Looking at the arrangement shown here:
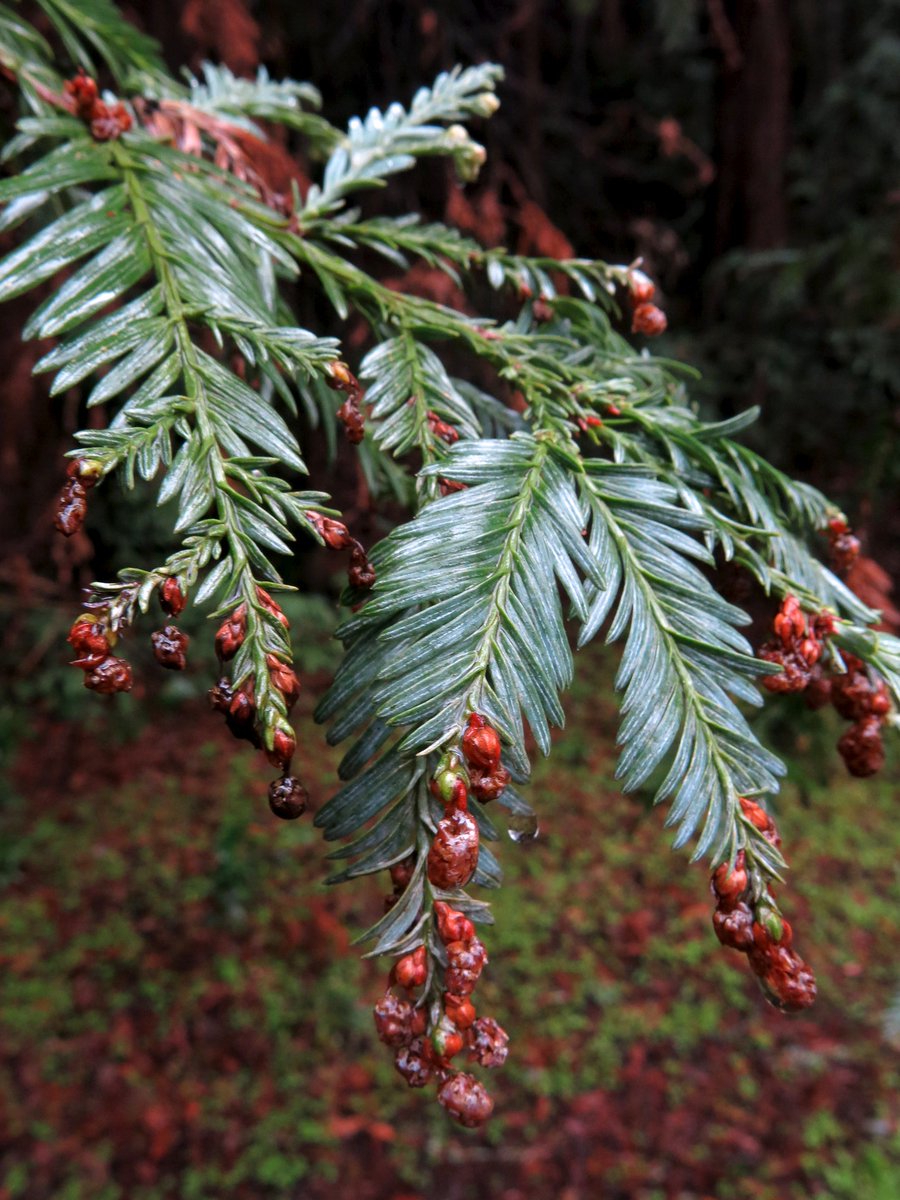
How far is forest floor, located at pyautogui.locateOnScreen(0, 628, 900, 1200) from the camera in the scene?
2883 mm

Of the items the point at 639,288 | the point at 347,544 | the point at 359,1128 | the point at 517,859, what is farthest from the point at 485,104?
the point at 517,859

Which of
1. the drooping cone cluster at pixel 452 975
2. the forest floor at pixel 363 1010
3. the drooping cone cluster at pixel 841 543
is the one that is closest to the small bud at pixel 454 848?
the drooping cone cluster at pixel 452 975

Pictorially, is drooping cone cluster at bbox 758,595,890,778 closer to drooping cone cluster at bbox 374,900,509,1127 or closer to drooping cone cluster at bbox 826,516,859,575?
drooping cone cluster at bbox 826,516,859,575

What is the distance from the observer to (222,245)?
84 centimetres

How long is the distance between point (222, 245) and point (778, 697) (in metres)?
1.00

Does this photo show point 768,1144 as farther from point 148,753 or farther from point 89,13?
point 89,13

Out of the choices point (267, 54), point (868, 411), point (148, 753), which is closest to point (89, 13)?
point (267, 54)

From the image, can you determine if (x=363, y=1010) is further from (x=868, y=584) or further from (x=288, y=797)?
(x=288, y=797)

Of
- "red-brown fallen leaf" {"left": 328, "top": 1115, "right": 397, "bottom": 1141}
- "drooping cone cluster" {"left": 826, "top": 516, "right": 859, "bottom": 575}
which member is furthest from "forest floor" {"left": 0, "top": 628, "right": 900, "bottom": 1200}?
"drooping cone cluster" {"left": 826, "top": 516, "right": 859, "bottom": 575}

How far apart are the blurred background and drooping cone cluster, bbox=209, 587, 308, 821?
1558 mm

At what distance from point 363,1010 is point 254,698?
3.19m

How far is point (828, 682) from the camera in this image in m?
0.79

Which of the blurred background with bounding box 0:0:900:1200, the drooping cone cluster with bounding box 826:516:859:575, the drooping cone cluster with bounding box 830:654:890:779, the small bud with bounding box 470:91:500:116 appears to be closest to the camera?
the drooping cone cluster with bounding box 830:654:890:779

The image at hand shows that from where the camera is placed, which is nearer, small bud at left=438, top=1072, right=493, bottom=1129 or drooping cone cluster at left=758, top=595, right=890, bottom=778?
small bud at left=438, top=1072, right=493, bottom=1129
